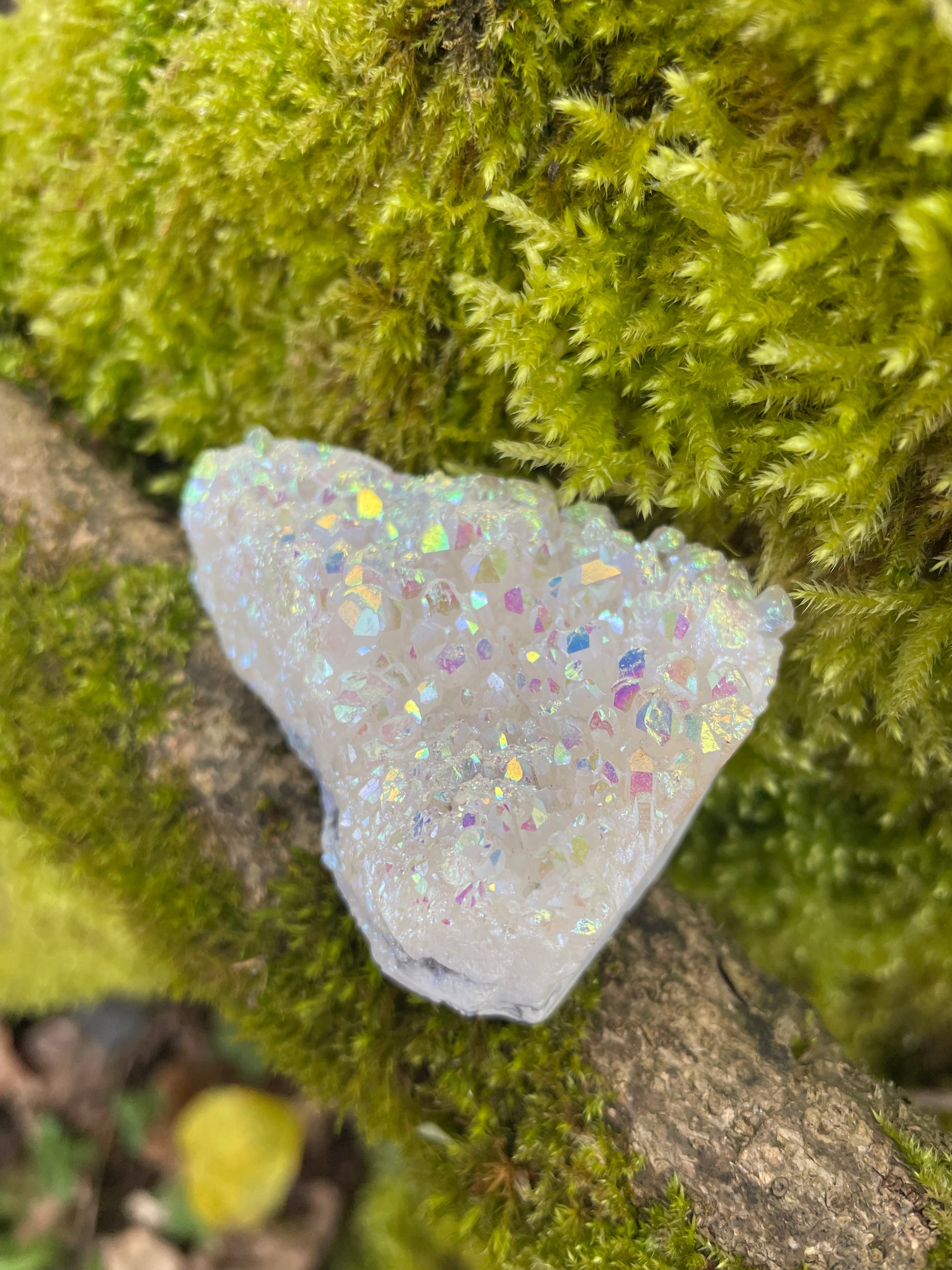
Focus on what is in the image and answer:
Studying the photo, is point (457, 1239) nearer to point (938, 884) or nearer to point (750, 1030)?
point (750, 1030)

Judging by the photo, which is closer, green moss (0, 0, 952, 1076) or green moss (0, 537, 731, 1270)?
green moss (0, 0, 952, 1076)

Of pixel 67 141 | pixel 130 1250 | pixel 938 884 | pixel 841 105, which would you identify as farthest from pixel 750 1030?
pixel 67 141

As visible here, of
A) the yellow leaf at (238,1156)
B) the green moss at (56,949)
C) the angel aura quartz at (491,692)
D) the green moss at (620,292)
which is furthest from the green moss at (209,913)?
the yellow leaf at (238,1156)

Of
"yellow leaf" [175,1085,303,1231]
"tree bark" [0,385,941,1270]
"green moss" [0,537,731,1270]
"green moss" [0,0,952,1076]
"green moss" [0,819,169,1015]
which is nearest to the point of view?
"green moss" [0,0,952,1076]

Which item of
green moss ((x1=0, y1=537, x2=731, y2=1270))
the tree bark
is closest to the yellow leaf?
green moss ((x1=0, y1=537, x2=731, y2=1270))

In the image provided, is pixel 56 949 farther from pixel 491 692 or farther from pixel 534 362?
pixel 534 362

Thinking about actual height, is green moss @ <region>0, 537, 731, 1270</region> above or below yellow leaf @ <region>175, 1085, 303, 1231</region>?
above

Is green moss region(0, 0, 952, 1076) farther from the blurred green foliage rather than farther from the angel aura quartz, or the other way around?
the angel aura quartz
